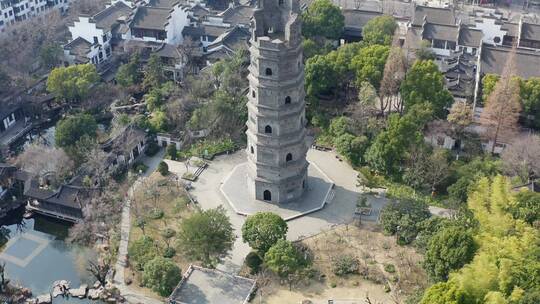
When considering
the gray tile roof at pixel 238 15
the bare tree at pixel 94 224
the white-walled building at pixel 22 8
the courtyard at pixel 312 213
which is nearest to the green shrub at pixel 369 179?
the courtyard at pixel 312 213

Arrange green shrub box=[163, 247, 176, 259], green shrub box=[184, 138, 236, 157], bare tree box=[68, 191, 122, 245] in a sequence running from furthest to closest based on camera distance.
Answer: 1. green shrub box=[184, 138, 236, 157]
2. bare tree box=[68, 191, 122, 245]
3. green shrub box=[163, 247, 176, 259]

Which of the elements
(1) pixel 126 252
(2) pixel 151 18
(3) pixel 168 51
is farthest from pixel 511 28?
(1) pixel 126 252

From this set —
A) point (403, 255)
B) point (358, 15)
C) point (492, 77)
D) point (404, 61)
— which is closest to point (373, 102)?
point (404, 61)

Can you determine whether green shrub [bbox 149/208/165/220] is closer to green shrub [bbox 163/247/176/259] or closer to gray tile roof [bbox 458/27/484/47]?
green shrub [bbox 163/247/176/259]

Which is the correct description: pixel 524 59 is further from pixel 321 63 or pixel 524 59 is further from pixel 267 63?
pixel 267 63

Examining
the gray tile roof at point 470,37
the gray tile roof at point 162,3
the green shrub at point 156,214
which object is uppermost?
the gray tile roof at point 162,3

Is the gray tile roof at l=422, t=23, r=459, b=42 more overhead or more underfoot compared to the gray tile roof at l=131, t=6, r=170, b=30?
more underfoot

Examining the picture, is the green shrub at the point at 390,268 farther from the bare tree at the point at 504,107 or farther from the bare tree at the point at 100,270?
the bare tree at the point at 100,270

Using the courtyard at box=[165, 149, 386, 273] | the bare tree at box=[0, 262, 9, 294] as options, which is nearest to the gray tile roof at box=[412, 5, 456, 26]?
the courtyard at box=[165, 149, 386, 273]
